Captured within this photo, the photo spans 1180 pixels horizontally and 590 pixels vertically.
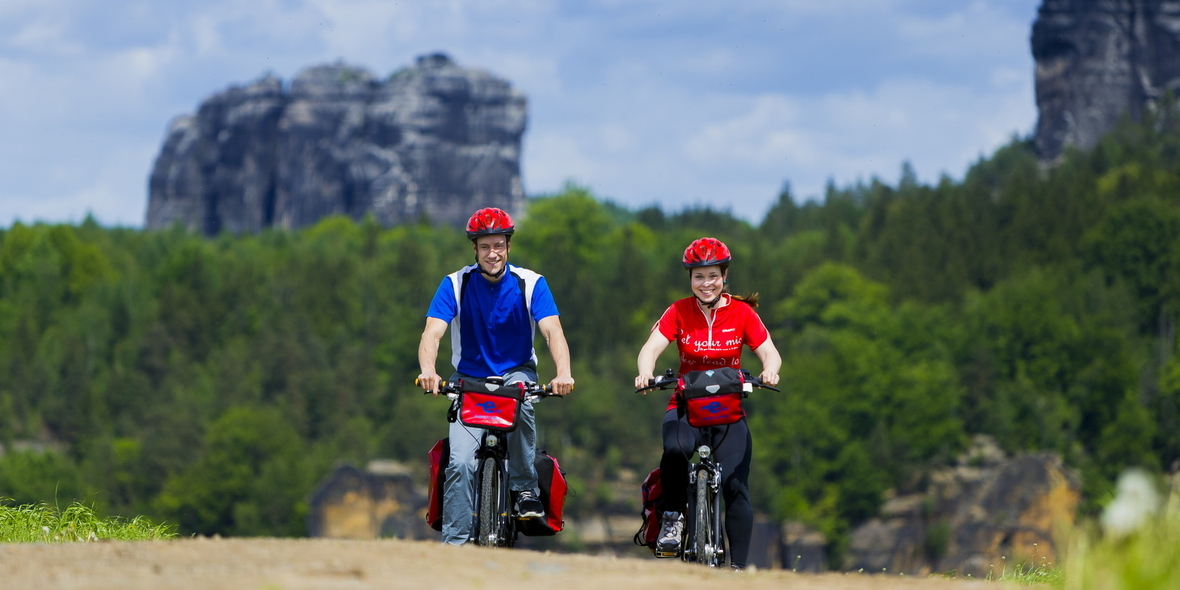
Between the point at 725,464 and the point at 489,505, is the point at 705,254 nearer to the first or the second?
the point at 725,464

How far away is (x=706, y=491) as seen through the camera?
7504 mm

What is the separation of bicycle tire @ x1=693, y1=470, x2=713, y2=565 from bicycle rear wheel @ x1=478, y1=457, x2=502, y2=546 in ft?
3.34

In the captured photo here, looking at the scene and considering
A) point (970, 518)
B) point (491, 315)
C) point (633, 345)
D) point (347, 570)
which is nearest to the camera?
point (347, 570)

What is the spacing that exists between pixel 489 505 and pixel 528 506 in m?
0.29

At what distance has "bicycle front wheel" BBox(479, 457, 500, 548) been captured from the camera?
7.61 metres

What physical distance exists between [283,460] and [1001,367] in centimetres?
3971

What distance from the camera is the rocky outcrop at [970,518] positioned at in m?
67.8

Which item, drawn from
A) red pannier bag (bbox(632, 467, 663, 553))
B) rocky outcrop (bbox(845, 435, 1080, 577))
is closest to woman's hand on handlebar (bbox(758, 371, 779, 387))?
red pannier bag (bbox(632, 467, 663, 553))

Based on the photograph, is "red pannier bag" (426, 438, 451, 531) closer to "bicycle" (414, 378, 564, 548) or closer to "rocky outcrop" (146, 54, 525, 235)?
"bicycle" (414, 378, 564, 548)

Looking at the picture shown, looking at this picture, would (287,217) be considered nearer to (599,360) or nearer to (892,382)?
(599,360)

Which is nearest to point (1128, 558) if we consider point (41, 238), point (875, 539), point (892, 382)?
point (875, 539)

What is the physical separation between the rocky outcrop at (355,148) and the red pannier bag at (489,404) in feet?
461

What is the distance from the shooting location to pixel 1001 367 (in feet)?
263

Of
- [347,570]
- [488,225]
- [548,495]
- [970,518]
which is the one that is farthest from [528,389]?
[970,518]
